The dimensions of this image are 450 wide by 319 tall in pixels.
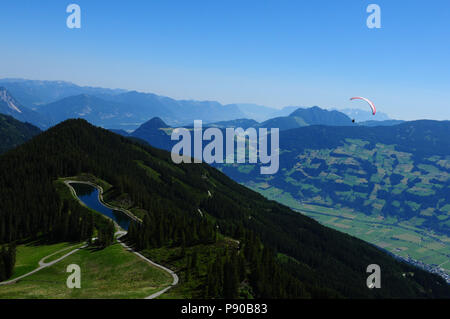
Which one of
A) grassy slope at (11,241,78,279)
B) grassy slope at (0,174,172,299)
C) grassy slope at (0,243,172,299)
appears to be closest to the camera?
grassy slope at (0,243,172,299)

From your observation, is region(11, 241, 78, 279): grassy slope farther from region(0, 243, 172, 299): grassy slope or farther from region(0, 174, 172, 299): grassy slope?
region(0, 243, 172, 299): grassy slope

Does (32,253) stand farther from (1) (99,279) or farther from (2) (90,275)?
(1) (99,279)

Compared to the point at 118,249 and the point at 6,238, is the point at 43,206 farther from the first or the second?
the point at 118,249

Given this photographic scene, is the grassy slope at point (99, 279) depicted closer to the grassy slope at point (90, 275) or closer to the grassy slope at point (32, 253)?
the grassy slope at point (90, 275)

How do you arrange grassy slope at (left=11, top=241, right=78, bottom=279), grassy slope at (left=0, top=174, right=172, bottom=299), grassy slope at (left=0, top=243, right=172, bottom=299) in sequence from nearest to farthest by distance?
grassy slope at (left=0, top=243, right=172, bottom=299), grassy slope at (left=0, top=174, right=172, bottom=299), grassy slope at (left=11, top=241, right=78, bottom=279)

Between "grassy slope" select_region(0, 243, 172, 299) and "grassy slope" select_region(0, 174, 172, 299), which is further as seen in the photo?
"grassy slope" select_region(0, 174, 172, 299)

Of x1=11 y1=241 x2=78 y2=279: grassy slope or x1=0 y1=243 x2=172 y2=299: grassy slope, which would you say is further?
x1=11 y1=241 x2=78 y2=279: grassy slope

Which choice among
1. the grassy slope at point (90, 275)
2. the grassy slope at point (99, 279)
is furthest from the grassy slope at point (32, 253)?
the grassy slope at point (99, 279)

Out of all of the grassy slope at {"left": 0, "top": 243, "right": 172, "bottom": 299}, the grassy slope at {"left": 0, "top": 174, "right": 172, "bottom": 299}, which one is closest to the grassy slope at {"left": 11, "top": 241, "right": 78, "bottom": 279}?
the grassy slope at {"left": 0, "top": 174, "right": 172, "bottom": 299}

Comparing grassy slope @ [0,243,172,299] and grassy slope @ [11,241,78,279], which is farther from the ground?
grassy slope @ [0,243,172,299]
